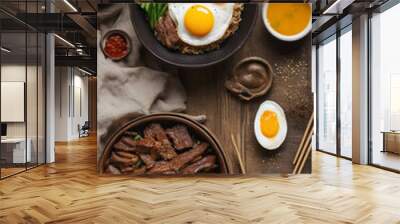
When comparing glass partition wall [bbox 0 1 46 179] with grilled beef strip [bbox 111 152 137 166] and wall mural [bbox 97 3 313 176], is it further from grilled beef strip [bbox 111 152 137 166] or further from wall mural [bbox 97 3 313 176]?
grilled beef strip [bbox 111 152 137 166]

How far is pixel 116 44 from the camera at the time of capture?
6.05 meters

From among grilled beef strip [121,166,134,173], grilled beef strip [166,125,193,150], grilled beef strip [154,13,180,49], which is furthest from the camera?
grilled beef strip [121,166,134,173]

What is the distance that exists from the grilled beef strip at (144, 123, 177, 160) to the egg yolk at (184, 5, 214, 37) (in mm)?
1584

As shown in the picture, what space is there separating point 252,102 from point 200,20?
1.52 meters

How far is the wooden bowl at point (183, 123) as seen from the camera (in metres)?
5.99

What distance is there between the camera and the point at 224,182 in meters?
5.60

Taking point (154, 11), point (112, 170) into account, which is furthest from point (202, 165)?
point (154, 11)

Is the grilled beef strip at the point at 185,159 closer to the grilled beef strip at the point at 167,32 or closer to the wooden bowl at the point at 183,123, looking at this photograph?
the wooden bowl at the point at 183,123

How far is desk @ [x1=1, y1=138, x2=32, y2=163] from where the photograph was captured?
238 inches

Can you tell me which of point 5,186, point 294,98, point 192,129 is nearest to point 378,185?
point 294,98

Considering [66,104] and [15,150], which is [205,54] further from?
[66,104]

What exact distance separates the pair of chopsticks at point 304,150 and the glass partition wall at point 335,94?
2.58m

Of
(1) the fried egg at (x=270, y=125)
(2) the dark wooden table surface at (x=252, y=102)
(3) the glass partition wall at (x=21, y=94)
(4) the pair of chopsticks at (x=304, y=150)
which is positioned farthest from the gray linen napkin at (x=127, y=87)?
(4) the pair of chopsticks at (x=304, y=150)

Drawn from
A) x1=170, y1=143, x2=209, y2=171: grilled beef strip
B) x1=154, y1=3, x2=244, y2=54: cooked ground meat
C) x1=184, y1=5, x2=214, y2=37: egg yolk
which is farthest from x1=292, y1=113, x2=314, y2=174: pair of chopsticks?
x1=184, y1=5, x2=214, y2=37: egg yolk
